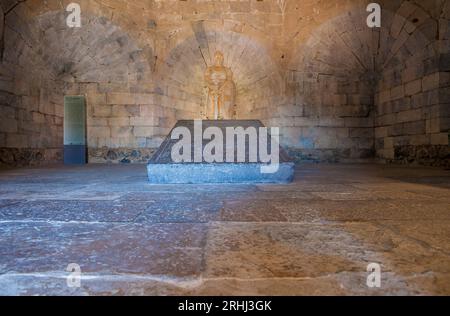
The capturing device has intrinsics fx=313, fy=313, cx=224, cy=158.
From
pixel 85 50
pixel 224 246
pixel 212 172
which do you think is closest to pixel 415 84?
pixel 212 172

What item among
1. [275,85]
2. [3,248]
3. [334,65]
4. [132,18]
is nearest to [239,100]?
[275,85]

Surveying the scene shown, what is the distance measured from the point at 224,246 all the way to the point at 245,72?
8.12 meters

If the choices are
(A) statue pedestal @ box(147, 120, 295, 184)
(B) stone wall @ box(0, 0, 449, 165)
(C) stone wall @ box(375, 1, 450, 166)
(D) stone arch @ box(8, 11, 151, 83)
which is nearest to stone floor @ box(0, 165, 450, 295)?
(A) statue pedestal @ box(147, 120, 295, 184)

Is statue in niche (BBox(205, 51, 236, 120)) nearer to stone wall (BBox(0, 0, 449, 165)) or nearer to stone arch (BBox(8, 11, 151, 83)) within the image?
stone wall (BBox(0, 0, 449, 165))

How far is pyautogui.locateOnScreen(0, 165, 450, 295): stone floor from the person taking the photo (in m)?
0.87

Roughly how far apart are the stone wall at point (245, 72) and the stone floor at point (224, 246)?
6019 millimetres

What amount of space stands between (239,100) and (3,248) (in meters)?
8.46

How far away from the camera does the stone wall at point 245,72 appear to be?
285 inches

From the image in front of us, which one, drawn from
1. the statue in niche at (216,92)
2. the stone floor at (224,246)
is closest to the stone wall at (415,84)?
the statue in niche at (216,92)

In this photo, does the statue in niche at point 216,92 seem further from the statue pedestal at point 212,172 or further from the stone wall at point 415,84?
the stone wall at point 415,84

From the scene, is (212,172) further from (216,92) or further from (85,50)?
(85,50)

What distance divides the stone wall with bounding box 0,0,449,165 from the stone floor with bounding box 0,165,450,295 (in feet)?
19.7
